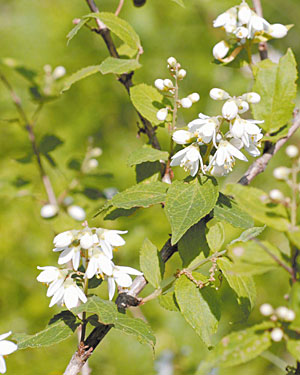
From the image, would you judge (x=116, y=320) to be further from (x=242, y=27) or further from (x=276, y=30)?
(x=276, y=30)

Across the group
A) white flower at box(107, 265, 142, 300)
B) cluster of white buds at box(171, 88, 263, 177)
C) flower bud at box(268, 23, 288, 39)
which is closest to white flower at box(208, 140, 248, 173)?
cluster of white buds at box(171, 88, 263, 177)

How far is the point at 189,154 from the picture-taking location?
1187 mm

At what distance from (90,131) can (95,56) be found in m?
0.69

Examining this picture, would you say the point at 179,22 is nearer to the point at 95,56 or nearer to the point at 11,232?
the point at 95,56

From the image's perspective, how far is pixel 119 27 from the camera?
1538 mm

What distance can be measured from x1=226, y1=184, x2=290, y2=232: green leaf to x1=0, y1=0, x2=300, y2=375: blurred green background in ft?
4.44

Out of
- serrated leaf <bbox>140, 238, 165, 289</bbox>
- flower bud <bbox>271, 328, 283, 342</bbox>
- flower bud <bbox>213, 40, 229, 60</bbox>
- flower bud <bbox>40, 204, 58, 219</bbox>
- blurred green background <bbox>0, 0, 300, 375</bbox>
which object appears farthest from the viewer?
blurred green background <bbox>0, 0, 300, 375</bbox>

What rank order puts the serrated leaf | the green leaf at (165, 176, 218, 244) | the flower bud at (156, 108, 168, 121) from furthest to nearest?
the flower bud at (156, 108, 168, 121), the serrated leaf, the green leaf at (165, 176, 218, 244)

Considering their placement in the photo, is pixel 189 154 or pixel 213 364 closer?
pixel 213 364

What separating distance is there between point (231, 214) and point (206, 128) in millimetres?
204

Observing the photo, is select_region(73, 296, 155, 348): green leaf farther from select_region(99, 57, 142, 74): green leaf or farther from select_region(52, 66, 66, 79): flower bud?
select_region(52, 66, 66, 79): flower bud

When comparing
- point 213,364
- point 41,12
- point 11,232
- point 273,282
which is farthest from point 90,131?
point 213,364

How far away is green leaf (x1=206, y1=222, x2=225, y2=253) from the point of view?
4.11 ft

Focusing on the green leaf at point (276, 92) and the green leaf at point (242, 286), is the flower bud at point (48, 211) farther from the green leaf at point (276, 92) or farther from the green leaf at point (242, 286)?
the green leaf at point (242, 286)
